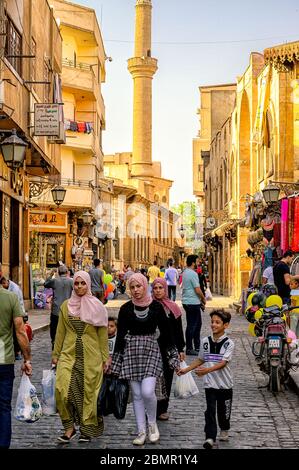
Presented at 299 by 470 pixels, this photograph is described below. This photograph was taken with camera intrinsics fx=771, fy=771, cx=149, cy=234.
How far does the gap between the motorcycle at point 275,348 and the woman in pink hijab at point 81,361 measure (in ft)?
10.1

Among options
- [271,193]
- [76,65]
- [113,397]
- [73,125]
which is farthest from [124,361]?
[76,65]

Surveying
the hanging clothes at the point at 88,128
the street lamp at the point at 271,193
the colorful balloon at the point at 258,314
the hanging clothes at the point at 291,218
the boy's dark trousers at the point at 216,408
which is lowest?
the boy's dark trousers at the point at 216,408

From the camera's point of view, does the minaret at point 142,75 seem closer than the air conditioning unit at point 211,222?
No

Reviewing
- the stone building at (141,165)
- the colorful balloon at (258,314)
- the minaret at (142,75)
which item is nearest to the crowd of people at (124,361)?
the colorful balloon at (258,314)

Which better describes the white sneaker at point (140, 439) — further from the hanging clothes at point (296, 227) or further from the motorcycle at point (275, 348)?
the hanging clothes at point (296, 227)

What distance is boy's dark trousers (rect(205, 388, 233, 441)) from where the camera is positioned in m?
6.31

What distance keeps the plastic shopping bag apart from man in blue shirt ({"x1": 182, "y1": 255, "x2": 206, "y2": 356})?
260 inches

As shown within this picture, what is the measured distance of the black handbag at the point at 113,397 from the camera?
6434mm

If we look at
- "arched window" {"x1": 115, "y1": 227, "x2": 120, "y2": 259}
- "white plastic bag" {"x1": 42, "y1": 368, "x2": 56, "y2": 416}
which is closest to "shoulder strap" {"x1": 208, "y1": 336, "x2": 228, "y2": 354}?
"white plastic bag" {"x1": 42, "y1": 368, "x2": 56, "y2": 416}

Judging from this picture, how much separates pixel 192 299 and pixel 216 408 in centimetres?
609

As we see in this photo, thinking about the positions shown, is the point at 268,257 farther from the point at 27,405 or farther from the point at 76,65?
the point at 76,65

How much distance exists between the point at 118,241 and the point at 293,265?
47436 millimetres

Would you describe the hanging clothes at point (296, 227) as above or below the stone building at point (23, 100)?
below

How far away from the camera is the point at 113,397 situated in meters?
6.50
